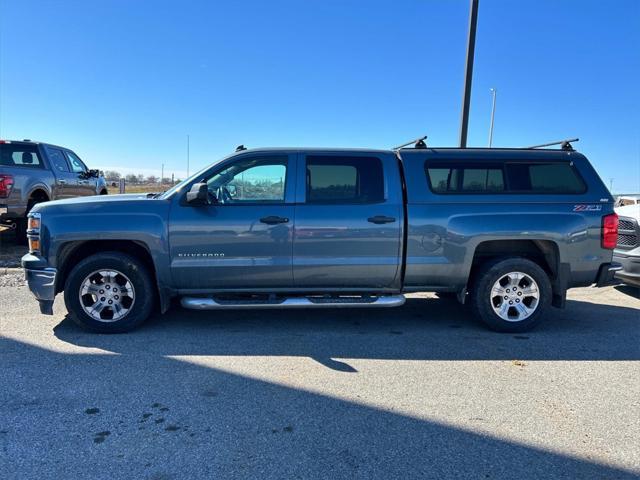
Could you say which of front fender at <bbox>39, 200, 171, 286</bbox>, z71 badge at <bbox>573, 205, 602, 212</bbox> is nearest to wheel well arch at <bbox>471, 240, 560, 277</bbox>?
z71 badge at <bbox>573, 205, 602, 212</bbox>

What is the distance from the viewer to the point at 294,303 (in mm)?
4793

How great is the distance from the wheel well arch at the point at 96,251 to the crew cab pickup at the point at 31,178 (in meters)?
4.73

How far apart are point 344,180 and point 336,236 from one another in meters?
0.61

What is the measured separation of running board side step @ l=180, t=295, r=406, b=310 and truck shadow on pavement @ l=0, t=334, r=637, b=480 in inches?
32.7

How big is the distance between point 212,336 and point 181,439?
6.39 feet

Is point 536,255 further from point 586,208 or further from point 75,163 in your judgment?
point 75,163

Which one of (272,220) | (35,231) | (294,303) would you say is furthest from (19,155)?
(294,303)

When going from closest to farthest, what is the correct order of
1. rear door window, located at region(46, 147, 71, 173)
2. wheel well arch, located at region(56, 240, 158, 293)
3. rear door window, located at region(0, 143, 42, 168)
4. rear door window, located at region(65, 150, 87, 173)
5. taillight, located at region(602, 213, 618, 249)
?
wheel well arch, located at region(56, 240, 158, 293) → taillight, located at region(602, 213, 618, 249) → rear door window, located at region(0, 143, 42, 168) → rear door window, located at region(46, 147, 71, 173) → rear door window, located at region(65, 150, 87, 173)

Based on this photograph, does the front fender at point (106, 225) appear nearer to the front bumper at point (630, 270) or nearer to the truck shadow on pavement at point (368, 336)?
the truck shadow on pavement at point (368, 336)

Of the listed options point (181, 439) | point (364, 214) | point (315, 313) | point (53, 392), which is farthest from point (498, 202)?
point (53, 392)

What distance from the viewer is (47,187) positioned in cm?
954

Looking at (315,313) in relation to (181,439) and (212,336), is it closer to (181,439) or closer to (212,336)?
(212,336)

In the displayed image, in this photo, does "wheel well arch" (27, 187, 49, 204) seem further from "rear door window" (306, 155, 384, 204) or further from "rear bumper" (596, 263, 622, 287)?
"rear bumper" (596, 263, 622, 287)

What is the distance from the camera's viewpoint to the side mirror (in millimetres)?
4594
